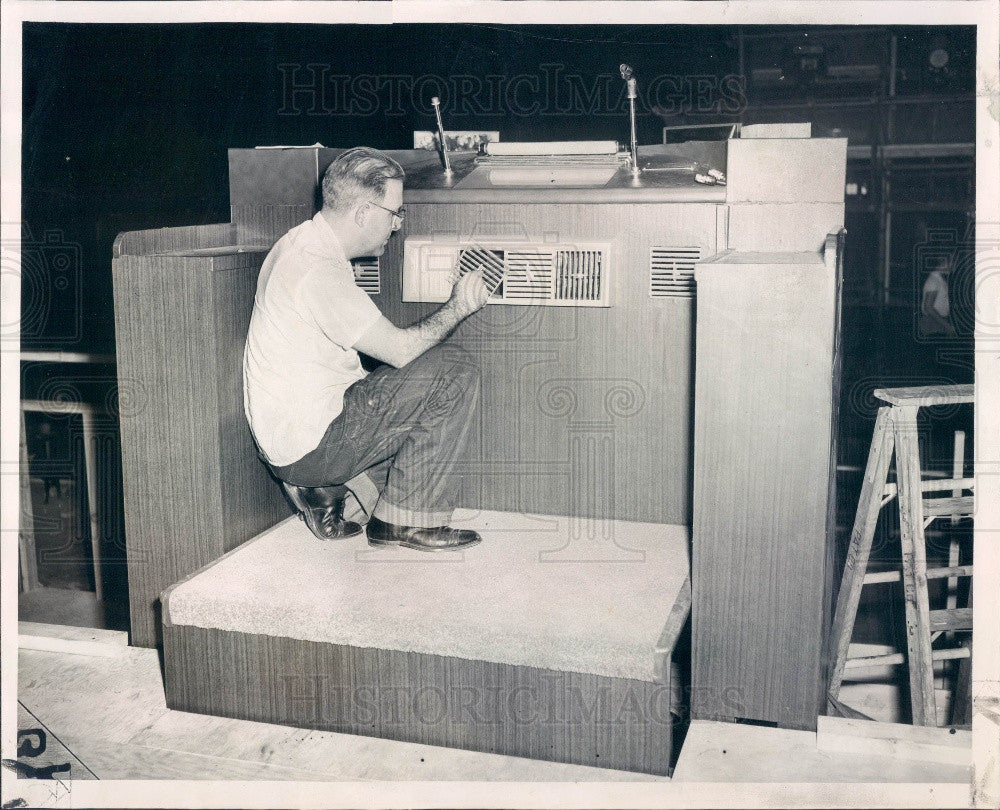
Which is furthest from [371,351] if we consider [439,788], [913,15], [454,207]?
[913,15]

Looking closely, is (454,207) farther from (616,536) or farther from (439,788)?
(439,788)

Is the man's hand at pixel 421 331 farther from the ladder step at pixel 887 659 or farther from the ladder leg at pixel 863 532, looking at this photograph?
the ladder step at pixel 887 659

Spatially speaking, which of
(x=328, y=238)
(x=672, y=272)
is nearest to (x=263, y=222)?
(x=328, y=238)

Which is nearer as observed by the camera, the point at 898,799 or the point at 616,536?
the point at 898,799

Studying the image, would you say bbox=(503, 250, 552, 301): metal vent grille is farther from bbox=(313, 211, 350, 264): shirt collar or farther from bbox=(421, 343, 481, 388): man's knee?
bbox=(313, 211, 350, 264): shirt collar

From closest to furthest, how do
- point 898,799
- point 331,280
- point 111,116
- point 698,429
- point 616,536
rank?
point 898,799 → point 698,429 → point 331,280 → point 616,536 → point 111,116

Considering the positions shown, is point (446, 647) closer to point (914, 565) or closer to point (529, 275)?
point (529, 275)

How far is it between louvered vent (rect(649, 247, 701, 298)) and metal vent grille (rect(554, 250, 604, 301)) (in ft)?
0.53

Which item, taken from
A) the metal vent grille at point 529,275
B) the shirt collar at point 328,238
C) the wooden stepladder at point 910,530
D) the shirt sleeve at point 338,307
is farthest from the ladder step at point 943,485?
the shirt collar at point 328,238

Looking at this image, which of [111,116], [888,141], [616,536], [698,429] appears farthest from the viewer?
[888,141]

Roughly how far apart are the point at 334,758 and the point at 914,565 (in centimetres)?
186

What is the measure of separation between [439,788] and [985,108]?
1980 millimetres

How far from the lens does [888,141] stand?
6742mm

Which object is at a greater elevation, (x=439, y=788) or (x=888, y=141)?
(x=888, y=141)
